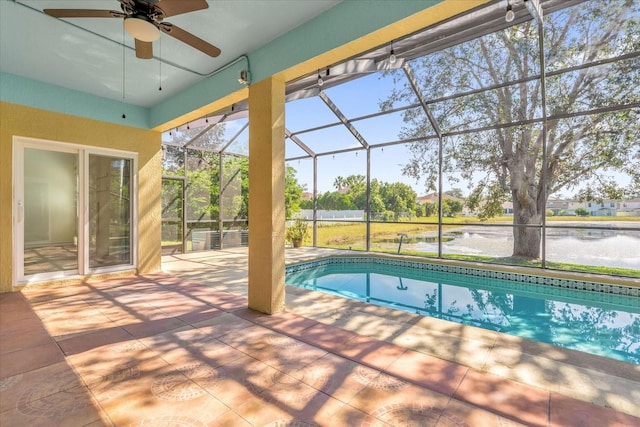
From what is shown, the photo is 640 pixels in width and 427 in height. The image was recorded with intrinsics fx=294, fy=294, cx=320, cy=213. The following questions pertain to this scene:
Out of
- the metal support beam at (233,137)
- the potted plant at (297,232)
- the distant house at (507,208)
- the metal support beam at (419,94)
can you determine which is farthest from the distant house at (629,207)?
the metal support beam at (233,137)

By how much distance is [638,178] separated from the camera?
5043 millimetres

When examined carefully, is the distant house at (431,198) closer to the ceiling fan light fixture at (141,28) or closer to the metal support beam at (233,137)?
the metal support beam at (233,137)

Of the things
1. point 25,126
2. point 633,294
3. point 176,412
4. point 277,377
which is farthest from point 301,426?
point 633,294

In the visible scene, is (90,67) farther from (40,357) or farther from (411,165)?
(411,165)

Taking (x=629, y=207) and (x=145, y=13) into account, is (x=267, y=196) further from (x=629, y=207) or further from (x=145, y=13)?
(x=629, y=207)

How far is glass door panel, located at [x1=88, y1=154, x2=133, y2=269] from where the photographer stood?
4.83 meters

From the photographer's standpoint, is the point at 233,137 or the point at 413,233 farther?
the point at 233,137

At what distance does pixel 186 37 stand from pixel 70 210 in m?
4.10

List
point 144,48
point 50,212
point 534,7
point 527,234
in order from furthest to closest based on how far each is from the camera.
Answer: point 527,234
point 50,212
point 534,7
point 144,48

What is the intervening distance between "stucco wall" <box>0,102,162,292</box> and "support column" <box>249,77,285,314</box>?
3009mm

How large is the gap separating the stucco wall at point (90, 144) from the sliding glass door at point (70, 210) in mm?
106

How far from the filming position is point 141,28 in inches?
81.6

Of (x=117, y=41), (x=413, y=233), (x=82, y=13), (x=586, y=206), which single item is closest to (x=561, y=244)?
(x=586, y=206)

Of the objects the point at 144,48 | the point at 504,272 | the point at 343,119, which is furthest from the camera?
the point at 343,119
